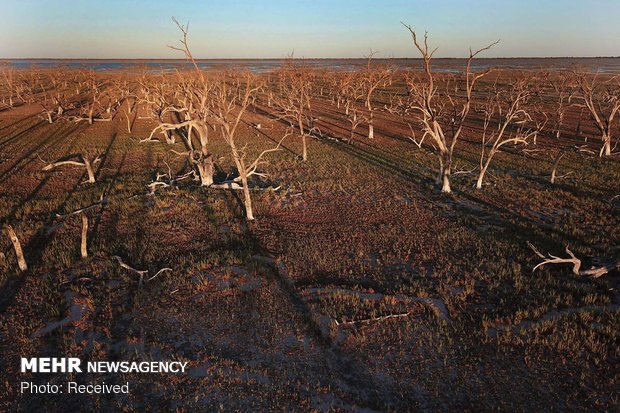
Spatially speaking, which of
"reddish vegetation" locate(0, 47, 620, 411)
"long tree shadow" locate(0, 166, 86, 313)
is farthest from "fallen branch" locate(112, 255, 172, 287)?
"long tree shadow" locate(0, 166, 86, 313)

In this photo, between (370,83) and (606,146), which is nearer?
(606,146)

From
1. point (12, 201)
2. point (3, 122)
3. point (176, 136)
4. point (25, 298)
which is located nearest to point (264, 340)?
point (25, 298)

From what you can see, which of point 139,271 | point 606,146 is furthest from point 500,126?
point 139,271

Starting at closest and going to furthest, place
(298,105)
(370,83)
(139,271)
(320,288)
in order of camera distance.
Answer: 1. (320,288)
2. (139,271)
3. (370,83)
4. (298,105)

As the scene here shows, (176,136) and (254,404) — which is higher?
(176,136)

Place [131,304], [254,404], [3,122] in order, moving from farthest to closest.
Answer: [3,122]
[131,304]
[254,404]

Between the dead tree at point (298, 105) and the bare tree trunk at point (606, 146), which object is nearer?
the bare tree trunk at point (606, 146)

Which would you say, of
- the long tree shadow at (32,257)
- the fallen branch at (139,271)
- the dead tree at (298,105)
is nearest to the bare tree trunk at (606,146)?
the dead tree at (298,105)

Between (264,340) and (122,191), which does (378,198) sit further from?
(122,191)

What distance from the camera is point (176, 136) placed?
3753 centimetres

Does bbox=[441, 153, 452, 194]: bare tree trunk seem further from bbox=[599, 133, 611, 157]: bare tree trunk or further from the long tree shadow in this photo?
the long tree shadow

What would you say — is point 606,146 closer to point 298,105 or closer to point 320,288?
point 320,288

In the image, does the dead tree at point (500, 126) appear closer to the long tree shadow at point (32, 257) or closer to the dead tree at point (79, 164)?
the long tree shadow at point (32, 257)

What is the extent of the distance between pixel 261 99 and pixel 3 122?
3608cm
